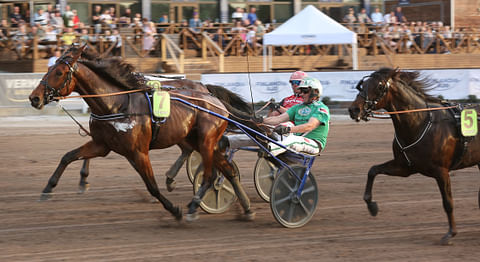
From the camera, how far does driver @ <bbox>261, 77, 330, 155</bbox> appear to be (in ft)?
23.3

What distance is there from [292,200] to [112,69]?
2.28 metres

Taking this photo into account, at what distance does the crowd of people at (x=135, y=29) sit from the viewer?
1925cm

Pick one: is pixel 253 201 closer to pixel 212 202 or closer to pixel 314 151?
pixel 212 202

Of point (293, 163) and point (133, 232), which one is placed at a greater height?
point (293, 163)

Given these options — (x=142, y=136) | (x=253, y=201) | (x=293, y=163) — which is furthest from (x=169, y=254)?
(x=253, y=201)

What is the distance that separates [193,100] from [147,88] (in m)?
0.53

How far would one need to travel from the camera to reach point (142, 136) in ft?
22.5

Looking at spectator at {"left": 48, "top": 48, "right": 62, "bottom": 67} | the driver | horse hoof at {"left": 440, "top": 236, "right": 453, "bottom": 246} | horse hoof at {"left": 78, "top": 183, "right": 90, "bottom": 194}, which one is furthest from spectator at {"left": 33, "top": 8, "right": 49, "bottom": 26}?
horse hoof at {"left": 440, "top": 236, "right": 453, "bottom": 246}

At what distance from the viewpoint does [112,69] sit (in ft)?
23.1

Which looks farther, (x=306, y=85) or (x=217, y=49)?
(x=217, y=49)

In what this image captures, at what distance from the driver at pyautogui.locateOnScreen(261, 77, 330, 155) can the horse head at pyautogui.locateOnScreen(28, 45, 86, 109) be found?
213 cm

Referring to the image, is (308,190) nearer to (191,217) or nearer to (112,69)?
(191,217)

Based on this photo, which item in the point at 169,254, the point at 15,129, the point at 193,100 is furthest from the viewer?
the point at 15,129

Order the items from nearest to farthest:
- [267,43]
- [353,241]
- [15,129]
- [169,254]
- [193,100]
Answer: [169,254] → [353,241] → [193,100] → [15,129] → [267,43]
